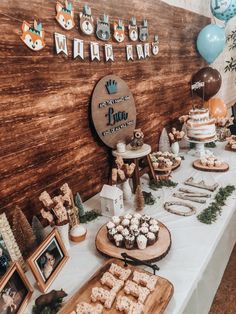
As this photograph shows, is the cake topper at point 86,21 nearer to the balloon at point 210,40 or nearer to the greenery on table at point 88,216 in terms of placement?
the greenery on table at point 88,216

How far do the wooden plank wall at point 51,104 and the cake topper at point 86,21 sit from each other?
39 mm

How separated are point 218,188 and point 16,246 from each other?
1.35m

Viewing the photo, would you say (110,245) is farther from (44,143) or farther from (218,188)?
(218,188)

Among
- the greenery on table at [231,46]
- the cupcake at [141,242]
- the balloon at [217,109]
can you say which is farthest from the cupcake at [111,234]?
the greenery on table at [231,46]

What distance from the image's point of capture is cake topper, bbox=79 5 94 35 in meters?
1.64

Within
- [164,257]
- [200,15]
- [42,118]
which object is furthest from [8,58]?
[200,15]

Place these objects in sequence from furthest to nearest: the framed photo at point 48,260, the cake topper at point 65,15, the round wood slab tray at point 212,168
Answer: the round wood slab tray at point 212,168 < the cake topper at point 65,15 < the framed photo at point 48,260

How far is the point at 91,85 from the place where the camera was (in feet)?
5.96

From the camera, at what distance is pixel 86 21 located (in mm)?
1668

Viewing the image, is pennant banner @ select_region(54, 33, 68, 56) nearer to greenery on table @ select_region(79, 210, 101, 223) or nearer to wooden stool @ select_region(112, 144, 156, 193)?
wooden stool @ select_region(112, 144, 156, 193)

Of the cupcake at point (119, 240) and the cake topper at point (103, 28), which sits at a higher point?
the cake topper at point (103, 28)

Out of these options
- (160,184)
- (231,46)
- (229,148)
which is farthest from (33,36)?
(231,46)

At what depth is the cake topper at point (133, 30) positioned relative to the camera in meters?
2.06

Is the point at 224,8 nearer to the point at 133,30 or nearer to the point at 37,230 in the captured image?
the point at 133,30
